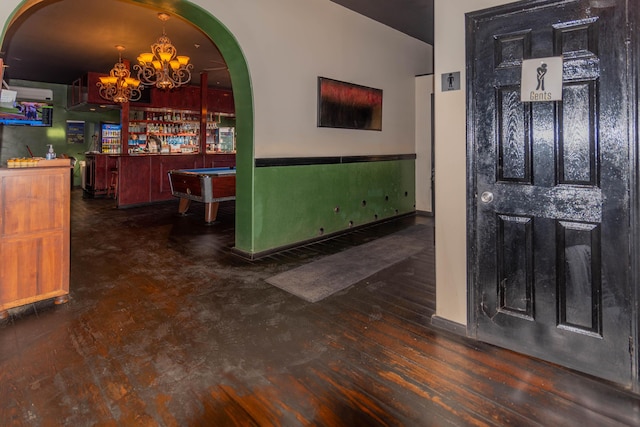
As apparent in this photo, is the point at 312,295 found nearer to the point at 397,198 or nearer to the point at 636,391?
the point at 636,391

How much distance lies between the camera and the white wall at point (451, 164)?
2.42 m

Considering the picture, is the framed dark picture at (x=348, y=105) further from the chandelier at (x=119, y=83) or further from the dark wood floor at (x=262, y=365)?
the chandelier at (x=119, y=83)

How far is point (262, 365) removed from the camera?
2154 millimetres

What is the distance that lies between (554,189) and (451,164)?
→ 627 millimetres

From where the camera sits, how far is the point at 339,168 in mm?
5551

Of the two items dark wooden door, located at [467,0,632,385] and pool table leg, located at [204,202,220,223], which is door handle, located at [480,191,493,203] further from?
pool table leg, located at [204,202,220,223]

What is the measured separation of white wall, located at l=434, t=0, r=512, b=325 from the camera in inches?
95.4

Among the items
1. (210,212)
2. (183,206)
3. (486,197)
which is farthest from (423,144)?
(486,197)

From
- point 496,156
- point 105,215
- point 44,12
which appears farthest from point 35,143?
point 496,156

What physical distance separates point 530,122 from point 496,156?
0.26 m

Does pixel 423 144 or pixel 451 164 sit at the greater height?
pixel 423 144

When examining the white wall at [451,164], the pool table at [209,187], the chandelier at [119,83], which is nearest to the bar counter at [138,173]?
the chandelier at [119,83]

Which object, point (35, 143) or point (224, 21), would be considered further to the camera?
point (35, 143)

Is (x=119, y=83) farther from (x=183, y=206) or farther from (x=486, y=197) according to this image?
(x=486, y=197)
